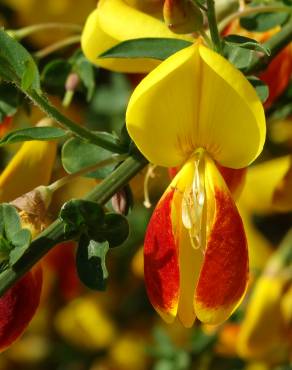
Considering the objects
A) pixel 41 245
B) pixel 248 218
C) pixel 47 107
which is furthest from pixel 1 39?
pixel 248 218

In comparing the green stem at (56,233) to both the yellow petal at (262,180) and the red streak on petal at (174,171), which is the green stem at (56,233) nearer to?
the red streak on petal at (174,171)

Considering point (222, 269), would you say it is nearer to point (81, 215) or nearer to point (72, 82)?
point (81, 215)

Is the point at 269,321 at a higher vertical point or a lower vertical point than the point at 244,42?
lower

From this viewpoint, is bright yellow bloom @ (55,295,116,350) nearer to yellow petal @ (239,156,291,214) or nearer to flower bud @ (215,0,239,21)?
yellow petal @ (239,156,291,214)

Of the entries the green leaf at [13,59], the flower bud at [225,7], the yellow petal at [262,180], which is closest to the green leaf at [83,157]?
the green leaf at [13,59]

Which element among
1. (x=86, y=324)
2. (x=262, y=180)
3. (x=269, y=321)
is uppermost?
(x=262, y=180)

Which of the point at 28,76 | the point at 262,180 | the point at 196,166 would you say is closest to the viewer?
the point at 28,76

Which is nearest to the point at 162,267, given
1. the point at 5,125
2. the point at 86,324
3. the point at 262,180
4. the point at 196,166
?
the point at 196,166
